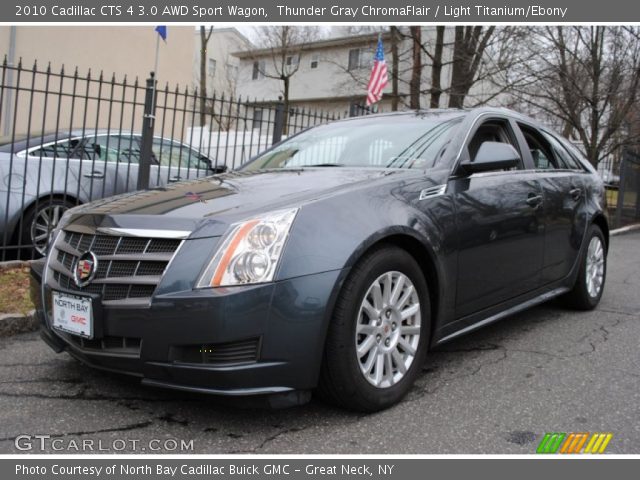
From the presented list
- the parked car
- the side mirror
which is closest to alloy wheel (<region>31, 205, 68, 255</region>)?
the parked car

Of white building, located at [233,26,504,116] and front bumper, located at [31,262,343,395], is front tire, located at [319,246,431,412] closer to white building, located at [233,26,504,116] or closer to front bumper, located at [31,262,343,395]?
front bumper, located at [31,262,343,395]

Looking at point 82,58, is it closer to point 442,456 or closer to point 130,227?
point 130,227

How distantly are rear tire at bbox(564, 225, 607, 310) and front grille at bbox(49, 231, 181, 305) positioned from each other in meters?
3.55

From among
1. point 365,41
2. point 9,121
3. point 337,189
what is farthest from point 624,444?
point 365,41

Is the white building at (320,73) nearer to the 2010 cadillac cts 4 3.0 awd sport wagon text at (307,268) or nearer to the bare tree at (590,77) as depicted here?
the bare tree at (590,77)

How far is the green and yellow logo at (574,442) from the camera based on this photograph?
8.11ft

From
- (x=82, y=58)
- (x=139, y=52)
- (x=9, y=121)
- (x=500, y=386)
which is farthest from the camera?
(x=139, y=52)

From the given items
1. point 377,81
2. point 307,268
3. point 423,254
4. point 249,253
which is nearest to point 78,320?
point 249,253

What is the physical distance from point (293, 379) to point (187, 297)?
56 cm

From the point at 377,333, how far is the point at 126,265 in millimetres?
1171

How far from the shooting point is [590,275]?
4898 mm

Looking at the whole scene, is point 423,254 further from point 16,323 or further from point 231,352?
point 16,323

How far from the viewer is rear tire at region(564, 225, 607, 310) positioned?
4.75 m

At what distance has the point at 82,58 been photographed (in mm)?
17219
